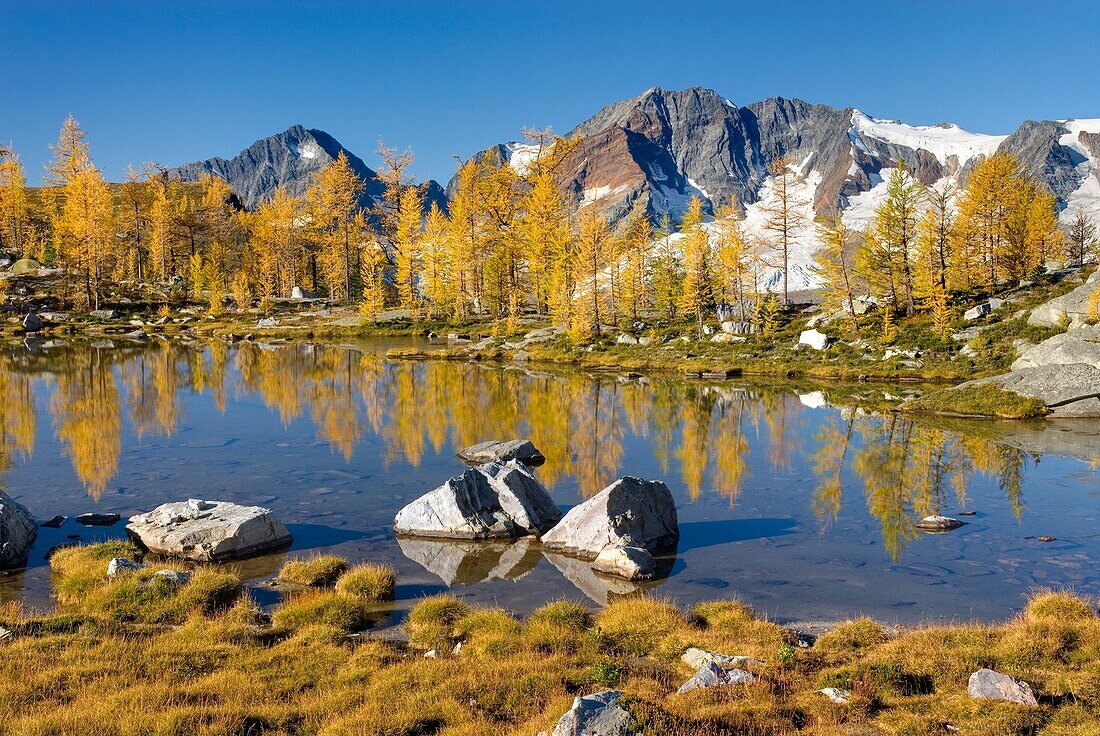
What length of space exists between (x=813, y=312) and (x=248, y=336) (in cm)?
6237

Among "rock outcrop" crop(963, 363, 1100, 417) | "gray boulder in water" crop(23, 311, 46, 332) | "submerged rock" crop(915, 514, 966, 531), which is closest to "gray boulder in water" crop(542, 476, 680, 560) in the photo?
"submerged rock" crop(915, 514, 966, 531)

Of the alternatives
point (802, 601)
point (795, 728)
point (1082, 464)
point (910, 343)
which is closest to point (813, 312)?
point (910, 343)

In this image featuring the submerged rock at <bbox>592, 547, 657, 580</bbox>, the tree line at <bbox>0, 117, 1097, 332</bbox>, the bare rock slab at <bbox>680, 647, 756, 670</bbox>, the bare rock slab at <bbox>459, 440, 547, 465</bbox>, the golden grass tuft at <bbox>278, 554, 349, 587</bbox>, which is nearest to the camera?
the bare rock slab at <bbox>680, 647, 756, 670</bbox>

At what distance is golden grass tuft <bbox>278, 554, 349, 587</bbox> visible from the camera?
50.0 feet

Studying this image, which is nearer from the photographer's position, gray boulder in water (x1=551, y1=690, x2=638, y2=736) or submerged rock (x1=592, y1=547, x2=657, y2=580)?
gray boulder in water (x1=551, y1=690, x2=638, y2=736)

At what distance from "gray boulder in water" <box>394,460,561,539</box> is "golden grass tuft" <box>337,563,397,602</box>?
328cm

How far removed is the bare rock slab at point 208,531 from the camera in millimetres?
16844

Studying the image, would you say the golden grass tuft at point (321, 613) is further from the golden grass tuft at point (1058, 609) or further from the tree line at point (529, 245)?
the tree line at point (529, 245)

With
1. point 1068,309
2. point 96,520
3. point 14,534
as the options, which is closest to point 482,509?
point 96,520

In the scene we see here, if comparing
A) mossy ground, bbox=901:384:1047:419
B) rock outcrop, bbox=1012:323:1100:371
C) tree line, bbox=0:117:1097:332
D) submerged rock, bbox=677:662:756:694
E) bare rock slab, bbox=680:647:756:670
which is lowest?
bare rock slab, bbox=680:647:756:670

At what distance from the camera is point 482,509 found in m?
19.1

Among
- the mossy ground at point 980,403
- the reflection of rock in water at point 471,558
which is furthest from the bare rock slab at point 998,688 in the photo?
the mossy ground at point 980,403

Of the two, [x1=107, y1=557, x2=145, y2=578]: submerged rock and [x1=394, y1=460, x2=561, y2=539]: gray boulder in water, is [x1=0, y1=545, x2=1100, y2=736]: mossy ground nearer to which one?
[x1=107, y1=557, x2=145, y2=578]: submerged rock

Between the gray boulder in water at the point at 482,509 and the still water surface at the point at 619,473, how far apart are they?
0.61 metres
